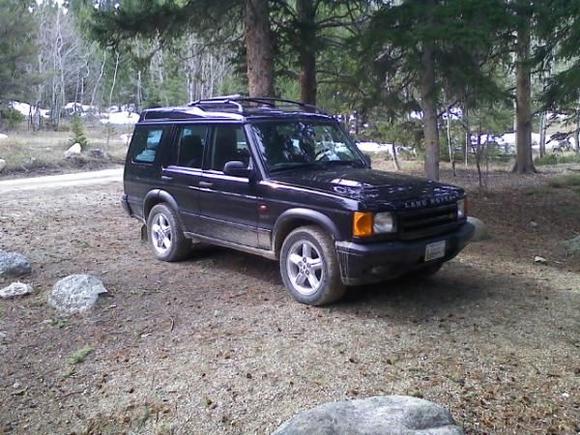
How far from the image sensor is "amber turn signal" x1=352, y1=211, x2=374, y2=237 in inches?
201

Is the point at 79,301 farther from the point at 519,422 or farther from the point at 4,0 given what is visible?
the point at 4,0

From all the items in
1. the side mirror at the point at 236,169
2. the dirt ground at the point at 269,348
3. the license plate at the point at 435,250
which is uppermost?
the side mirror at the point at 236,169

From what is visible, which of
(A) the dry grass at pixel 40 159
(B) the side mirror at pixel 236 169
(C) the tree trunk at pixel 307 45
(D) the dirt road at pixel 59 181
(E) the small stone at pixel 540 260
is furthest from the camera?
(A) the dry grass at pixel 40 159

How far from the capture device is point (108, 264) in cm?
751

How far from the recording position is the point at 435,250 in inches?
218

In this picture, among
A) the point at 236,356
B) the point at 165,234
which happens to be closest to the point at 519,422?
the point at 236,356

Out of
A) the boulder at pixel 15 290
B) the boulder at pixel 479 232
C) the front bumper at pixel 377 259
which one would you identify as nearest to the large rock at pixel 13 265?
the boulder at pixel 15 290

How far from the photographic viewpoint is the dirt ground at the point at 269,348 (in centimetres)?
388

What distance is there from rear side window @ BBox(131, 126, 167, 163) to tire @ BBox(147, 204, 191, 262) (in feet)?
2.26

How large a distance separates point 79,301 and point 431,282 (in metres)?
3.62

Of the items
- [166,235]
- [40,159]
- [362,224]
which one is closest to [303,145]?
[362,224]

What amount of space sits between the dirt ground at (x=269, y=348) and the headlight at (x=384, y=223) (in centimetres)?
80

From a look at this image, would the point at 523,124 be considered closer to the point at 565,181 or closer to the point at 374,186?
the point at 565,181

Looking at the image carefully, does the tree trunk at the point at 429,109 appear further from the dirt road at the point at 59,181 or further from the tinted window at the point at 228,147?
the dirt road at the point at 59,181
